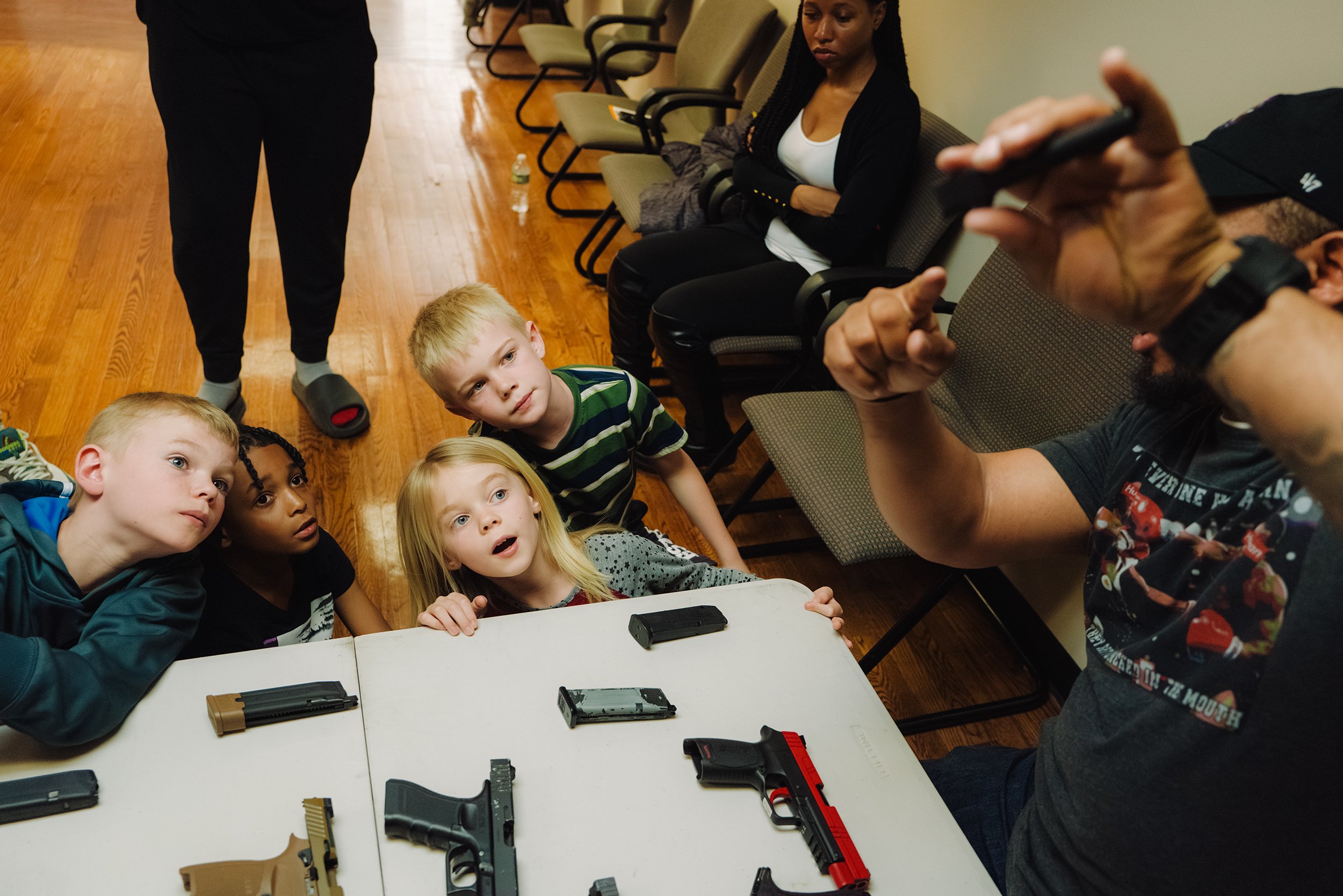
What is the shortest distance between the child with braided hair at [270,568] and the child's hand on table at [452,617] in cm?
45

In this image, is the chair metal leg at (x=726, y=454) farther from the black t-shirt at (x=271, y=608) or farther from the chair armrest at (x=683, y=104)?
the chair armrest at (x=683, y=104)

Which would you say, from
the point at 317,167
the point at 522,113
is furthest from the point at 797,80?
the point at 522,113

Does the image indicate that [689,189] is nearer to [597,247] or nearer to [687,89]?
[687,89]

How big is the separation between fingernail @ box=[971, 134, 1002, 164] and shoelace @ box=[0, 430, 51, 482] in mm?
1660

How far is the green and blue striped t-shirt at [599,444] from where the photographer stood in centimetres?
185

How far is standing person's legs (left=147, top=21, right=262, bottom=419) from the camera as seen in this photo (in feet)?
7.13

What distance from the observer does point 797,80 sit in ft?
9.36

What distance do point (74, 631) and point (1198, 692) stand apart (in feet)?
4.91

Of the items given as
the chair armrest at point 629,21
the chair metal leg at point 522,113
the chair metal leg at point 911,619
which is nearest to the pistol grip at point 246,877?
the chair metal leg at point 911,619

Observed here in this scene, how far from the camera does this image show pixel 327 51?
2.27 meters

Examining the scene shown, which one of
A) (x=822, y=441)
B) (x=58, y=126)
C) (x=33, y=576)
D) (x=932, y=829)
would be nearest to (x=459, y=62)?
(x=58, y=126)

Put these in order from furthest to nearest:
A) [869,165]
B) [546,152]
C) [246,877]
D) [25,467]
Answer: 1. [546,152]
2. [869,165]
3. [25,467]
4. [246,877]

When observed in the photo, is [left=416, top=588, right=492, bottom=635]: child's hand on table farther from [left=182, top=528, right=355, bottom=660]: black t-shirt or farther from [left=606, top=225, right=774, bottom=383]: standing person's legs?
[left=606, top=225, right=774, bottom=383]: standing person's legs

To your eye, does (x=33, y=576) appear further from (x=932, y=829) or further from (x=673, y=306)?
(x=673, y=306)
